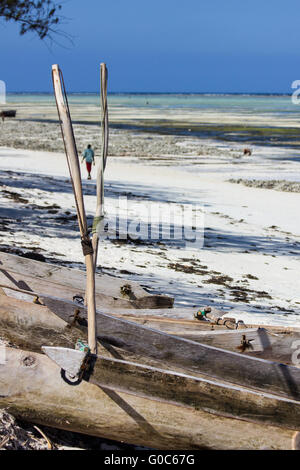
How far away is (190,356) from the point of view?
3.50m

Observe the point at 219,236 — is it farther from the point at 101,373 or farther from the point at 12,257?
the point at 101,373

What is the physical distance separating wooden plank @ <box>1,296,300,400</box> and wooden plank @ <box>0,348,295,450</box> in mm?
298

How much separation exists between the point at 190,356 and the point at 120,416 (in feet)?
1.91

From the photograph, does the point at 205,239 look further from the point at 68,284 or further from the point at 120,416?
the point at 120,416

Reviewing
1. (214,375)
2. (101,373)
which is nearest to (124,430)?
(101,373)

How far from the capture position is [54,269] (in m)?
4.91

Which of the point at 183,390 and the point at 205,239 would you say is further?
the point at 205,239

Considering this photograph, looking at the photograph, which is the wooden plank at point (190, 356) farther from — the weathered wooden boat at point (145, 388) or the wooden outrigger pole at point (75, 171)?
the wooden outrigger pole at point (75, 171)

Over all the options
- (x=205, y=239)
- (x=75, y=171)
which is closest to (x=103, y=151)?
(x=75, y=171)

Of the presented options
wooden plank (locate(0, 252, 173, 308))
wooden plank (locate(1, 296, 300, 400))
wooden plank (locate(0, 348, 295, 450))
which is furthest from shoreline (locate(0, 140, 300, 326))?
wooden plank (locate(0, 348, 295, 450))

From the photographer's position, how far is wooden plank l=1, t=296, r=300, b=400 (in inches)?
133

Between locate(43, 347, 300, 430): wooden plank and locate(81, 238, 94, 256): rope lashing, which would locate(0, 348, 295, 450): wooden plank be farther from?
locate(81, 238, 94, 256): rope lashing
